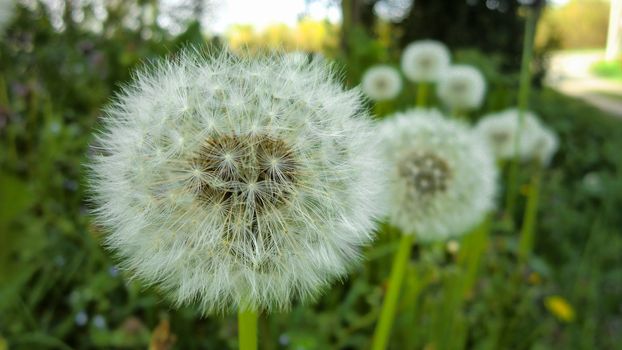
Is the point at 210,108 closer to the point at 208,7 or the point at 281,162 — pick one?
the point at 281,162

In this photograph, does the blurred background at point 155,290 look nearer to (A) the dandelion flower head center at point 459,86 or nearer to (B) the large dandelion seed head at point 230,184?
(B) the large dandelion seed head at point 230,184

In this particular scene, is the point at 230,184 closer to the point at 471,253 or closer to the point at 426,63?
the point at 471,253

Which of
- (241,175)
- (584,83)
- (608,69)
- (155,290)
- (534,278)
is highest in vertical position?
(241,175)

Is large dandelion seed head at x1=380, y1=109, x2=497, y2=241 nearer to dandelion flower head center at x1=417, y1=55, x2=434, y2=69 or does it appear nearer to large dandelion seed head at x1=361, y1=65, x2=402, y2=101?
large dandelion seed head at x1=361, y1=65, x2=402, y2=101

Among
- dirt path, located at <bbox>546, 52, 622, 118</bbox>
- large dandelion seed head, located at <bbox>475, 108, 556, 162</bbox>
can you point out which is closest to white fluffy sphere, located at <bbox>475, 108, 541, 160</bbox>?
large dandelion seed head, located at <bbox>475, 108, 556, 162</bbox>

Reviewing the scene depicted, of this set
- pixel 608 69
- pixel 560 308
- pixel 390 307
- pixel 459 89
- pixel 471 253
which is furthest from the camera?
pixel 608 69

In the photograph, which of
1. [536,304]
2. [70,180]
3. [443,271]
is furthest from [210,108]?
[536,304]

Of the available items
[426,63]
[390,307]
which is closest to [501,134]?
[426,63]
